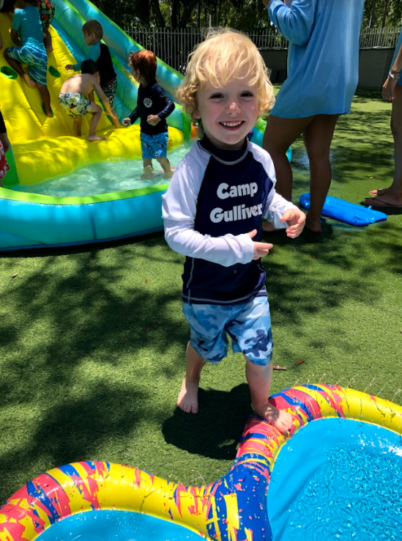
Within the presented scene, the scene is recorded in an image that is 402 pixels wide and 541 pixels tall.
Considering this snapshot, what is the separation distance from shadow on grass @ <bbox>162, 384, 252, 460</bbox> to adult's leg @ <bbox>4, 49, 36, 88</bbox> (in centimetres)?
519

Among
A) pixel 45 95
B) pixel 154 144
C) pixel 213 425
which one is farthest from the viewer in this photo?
pixel 45 95

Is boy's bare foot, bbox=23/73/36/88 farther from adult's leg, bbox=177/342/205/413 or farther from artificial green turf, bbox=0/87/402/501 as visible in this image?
adult's leg, bbox=177/342/205/413

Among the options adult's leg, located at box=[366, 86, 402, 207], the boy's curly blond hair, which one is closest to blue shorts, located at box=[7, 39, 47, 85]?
adult's leg, located at box=[366, 86, 402, 207]

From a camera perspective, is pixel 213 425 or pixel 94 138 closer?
pixel 213 425

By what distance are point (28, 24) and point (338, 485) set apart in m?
6.00

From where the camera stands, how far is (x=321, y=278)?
3398 millimetres

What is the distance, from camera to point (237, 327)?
6.42ft

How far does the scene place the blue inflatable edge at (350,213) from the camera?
4.27 meters

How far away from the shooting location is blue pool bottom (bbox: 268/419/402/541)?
167 cm

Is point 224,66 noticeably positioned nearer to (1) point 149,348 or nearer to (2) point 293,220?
(2) point 293,220

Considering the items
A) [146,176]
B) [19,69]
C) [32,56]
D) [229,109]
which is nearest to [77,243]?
[146,176]

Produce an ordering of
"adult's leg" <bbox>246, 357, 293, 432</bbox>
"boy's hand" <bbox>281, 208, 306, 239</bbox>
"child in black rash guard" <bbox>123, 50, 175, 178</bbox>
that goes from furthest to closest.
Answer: "child in black rash guard" <bbox>123, 50, 175, 178</bbox>
"adult's leg" <bbox>246, 357, 293, 432</bbox>
"boy's hand" <bbox>281, 208, 306, 239</bbox>

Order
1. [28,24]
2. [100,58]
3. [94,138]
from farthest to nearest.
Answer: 1. [100,58]
2. [94,138]
3. [28,24]

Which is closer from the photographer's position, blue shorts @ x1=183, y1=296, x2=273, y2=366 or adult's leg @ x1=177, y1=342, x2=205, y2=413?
blue shorts @ x1=183, y1=296, x2=273, y2=366
